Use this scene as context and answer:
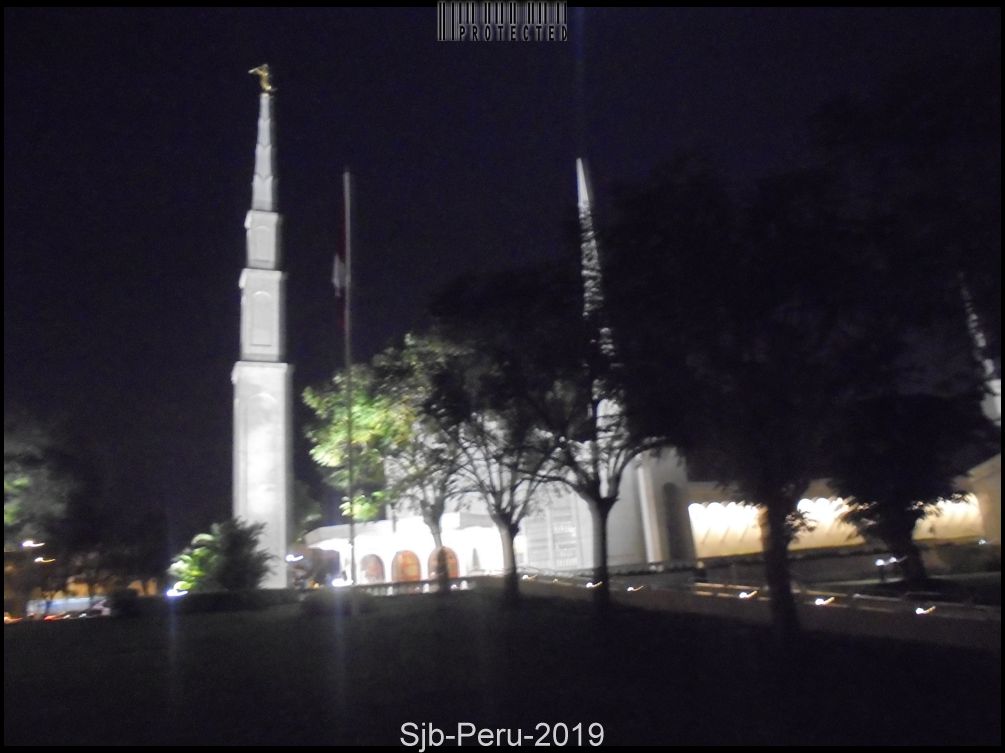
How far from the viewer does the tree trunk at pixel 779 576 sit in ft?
45.6

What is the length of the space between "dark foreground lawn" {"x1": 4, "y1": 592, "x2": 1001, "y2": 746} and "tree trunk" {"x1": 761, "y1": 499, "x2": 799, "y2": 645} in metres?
0.45

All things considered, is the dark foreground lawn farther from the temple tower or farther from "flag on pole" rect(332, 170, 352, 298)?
the temple tower

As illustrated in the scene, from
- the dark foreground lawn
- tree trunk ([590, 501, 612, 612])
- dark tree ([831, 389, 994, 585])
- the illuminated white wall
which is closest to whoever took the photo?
the dark foreground lawn

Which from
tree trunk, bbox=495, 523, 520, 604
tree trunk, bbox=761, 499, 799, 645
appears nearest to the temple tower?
tree trunk, bbox=495, 523, 520, 604

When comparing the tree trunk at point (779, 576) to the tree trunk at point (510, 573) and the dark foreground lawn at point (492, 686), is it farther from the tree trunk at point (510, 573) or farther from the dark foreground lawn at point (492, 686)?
the tree trunk at point (510, 573)

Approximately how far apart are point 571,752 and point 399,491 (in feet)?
77.0

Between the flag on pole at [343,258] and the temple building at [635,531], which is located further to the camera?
the temple building at [635,531]

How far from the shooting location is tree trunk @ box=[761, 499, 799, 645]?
45.6 feet

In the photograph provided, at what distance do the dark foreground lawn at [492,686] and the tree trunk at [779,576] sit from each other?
0.45m

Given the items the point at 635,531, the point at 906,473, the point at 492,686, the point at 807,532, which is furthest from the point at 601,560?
the point at 807,532

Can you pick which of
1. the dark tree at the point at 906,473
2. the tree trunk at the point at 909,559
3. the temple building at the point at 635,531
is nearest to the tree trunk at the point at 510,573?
the dark tree at the point at 906,473

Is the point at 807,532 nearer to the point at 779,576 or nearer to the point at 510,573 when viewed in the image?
the point at 510,573

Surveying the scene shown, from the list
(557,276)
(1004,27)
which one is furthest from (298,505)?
(1004,27)

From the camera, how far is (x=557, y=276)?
18141 millimetres
